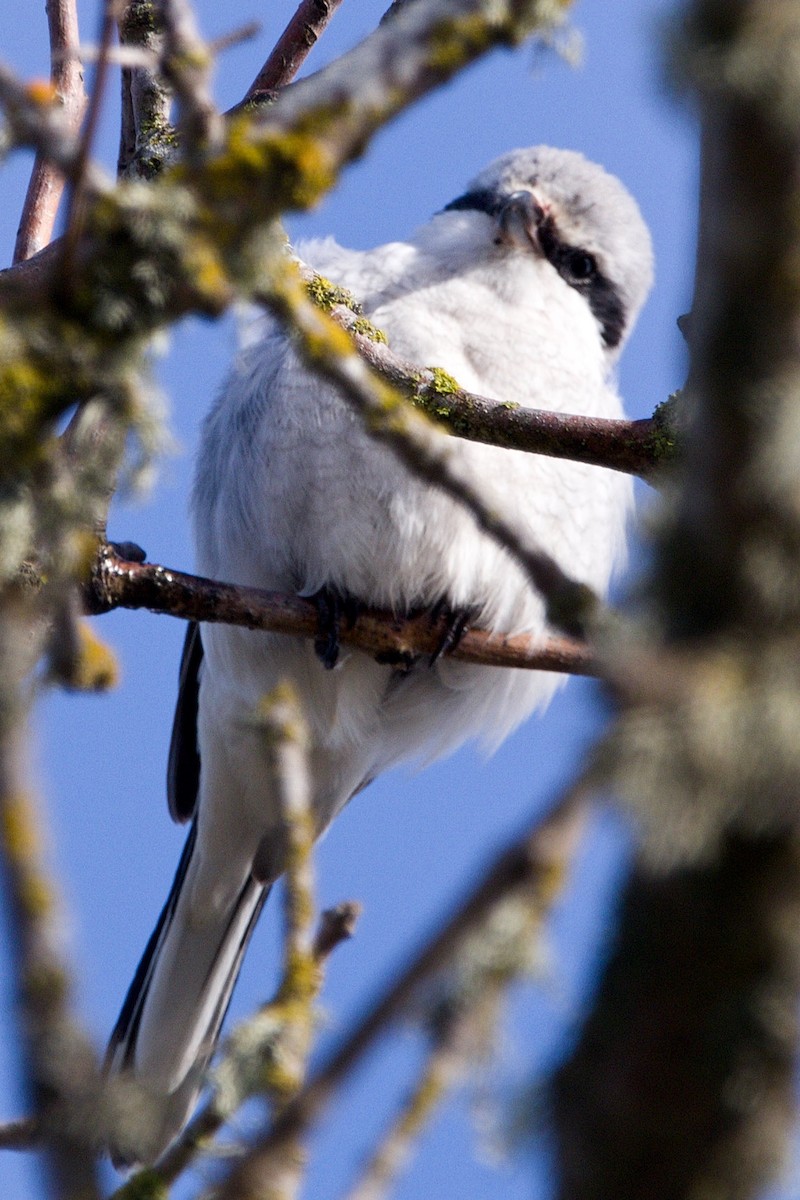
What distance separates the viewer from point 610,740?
83cm

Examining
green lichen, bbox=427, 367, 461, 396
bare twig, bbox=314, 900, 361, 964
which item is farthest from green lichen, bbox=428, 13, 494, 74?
green lichen, bbox=427, 367, 461, 396

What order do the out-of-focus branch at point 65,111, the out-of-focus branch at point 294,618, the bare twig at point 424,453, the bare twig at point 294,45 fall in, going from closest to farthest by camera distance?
the bare twig at point 424,453 → the out-of-focus branch at point 294,618 → the out-of-focus branch at point 65,111 → the bare twig at point 294,45

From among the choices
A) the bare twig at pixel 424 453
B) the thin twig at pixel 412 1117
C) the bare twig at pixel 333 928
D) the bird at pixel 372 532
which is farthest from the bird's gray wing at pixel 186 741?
the thin twig at pixel 412 1117

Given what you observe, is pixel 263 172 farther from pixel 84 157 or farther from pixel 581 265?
pixel 581 265

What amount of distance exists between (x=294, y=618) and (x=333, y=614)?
1.39 feet

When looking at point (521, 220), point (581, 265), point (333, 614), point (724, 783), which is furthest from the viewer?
point (581, 265)

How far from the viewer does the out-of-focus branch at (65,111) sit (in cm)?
299

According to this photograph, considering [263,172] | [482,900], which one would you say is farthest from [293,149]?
[482,900]

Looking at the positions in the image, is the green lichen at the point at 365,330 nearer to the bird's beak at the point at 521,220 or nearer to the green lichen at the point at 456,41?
the bird's beak at the point at 521,220

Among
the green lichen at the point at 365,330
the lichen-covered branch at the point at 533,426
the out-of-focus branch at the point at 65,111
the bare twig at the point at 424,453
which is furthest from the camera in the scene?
the out-of-focus branch at the point at 65,111

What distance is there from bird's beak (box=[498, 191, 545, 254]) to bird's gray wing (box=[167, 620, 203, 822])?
1.28 meters

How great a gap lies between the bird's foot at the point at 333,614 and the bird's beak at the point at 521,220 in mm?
1128

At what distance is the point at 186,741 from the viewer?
151 inches

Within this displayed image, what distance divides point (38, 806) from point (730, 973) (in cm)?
50
